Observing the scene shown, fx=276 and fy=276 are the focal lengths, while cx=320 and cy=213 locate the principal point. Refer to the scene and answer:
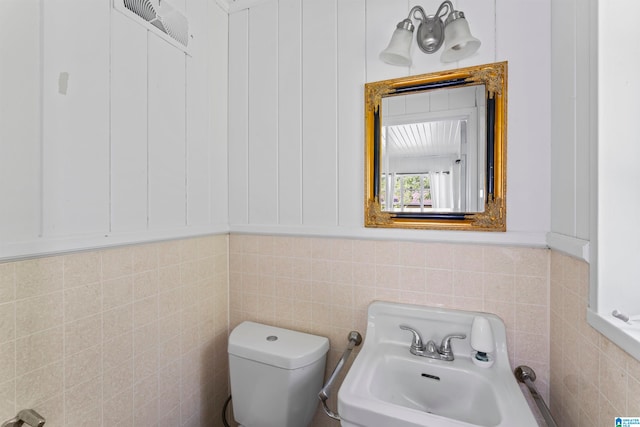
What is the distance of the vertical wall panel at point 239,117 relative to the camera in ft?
4.48

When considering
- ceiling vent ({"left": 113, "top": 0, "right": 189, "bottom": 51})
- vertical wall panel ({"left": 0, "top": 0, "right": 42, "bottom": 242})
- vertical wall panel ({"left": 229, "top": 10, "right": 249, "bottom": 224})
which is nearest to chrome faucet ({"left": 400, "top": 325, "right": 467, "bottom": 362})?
vertical wall panel ({"left": 229, "top": 10, "right": 249, "bottom": 224})

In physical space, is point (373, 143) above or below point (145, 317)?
above

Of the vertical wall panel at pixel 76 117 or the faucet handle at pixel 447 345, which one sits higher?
the vertical wall panel at pixel 76 117

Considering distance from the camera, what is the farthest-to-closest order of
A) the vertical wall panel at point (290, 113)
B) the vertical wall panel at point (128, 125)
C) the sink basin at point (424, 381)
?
the vertical wall panel at point (290, 113), the vertical wall panel at point (128, 125), the sink basin at point (424, 381)

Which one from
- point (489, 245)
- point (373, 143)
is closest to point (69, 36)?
point (373, 143)

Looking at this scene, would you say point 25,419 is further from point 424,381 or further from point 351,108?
point 351,108

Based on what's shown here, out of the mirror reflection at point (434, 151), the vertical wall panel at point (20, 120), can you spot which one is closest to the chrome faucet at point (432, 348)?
the mirror reflection at point (434, 151)

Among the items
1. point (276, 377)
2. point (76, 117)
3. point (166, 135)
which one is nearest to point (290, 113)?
point (166, 135)

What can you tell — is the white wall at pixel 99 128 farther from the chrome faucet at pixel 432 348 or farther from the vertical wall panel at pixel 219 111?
the chrome faucet at pixel 432 348

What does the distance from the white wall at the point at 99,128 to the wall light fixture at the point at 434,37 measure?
0.84 m

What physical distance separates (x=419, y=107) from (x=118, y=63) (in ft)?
3.50

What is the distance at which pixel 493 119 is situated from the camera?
979 mm

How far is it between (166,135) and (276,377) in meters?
1.03

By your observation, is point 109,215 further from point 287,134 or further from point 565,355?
point 565,355
